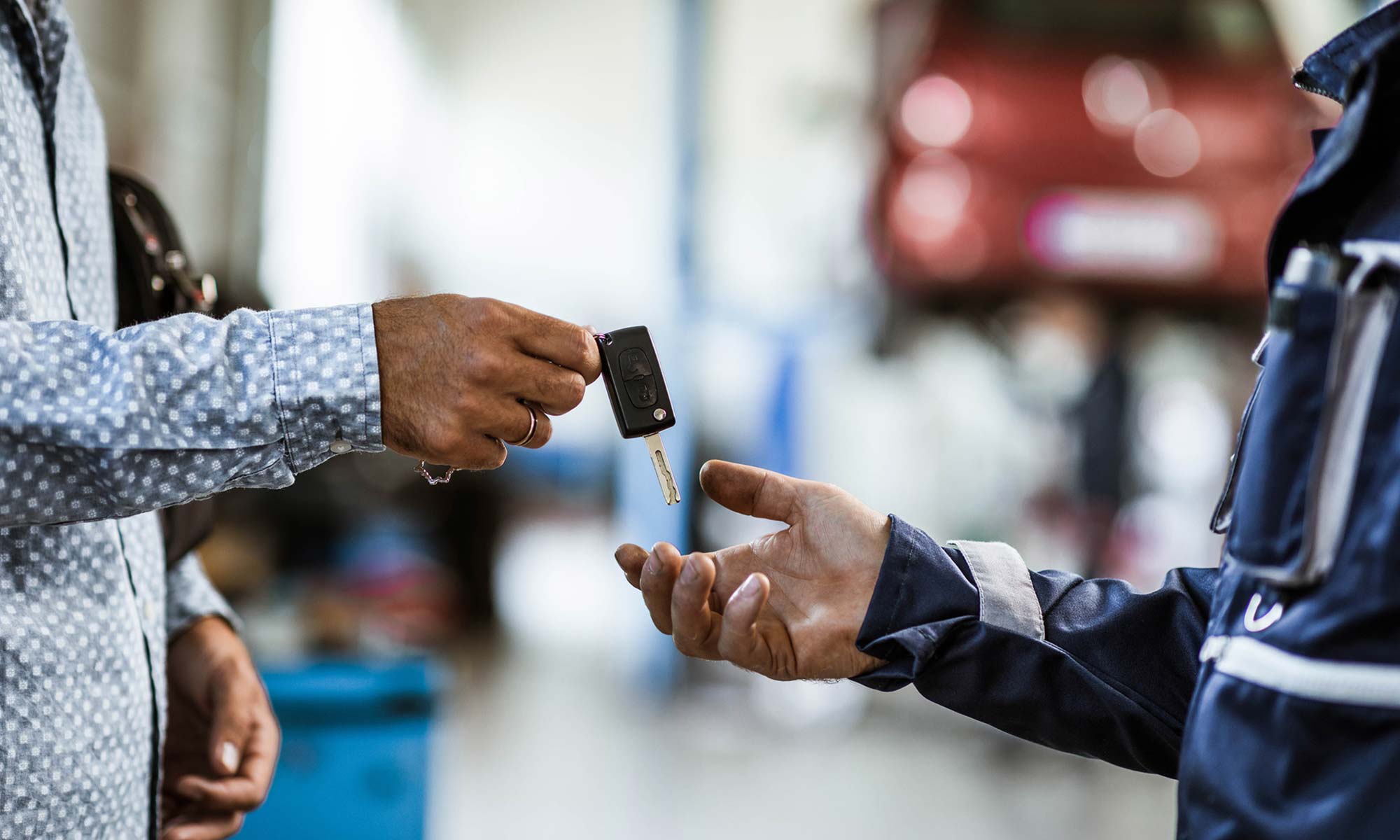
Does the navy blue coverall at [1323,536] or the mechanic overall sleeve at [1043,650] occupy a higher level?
the navy blue coverall at [1323,536]

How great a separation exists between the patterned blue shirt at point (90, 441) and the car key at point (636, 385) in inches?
9.9

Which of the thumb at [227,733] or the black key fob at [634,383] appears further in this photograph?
the thumb at [227,733]

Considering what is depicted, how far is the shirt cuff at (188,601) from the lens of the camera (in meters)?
1.35

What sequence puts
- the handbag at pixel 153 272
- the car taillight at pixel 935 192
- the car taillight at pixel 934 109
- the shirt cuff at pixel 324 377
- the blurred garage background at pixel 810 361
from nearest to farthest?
the shirt cuff at pixel 324 377 < the handbag at pixel 153 272 < the blurred garage background at pixel 810 361 < the car taillight at pixel 934 109 < the car taillight at pixel 935 192

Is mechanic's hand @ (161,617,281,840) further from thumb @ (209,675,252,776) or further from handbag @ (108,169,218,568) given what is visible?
handbag @ (108,169,218,568)

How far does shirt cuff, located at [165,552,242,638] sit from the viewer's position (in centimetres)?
135

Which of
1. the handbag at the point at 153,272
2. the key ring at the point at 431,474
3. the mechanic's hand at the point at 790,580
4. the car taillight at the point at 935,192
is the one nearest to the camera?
the key ring at the point at 431,474

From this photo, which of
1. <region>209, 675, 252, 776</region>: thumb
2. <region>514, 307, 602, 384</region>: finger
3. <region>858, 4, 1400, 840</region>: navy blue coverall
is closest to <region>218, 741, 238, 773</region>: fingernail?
<region>209, 675, 252, 776</region>: thumb

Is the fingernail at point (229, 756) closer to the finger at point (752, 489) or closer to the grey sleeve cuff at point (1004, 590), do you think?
the finger at point (752, 489)

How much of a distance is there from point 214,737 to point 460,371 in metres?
0.62

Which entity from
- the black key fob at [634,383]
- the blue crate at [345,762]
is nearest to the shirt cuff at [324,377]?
the black key fob at [634,383]

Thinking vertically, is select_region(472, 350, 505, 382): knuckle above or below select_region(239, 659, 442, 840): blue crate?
above

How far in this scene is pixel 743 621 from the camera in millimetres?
1050

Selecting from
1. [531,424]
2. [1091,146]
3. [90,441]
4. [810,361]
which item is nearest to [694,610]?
[531,424]
